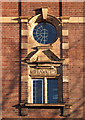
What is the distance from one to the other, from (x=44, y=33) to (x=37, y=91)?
3162 millimetres

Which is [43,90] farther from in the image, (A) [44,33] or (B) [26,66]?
(A) [44,33]

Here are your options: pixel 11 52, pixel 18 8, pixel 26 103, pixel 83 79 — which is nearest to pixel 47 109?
pixel 26 103

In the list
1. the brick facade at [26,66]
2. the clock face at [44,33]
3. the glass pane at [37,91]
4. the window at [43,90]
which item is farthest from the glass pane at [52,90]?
the clock face at [44,33]

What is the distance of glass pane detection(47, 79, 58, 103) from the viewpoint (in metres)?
15.2

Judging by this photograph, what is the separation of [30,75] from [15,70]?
836 mm

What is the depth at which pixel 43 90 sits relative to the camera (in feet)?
49.9

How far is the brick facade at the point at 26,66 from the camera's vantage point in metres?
14.9

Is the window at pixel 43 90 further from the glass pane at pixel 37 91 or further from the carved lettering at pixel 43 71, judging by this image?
the carved lettering at pixel 43 71

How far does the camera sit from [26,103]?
1479cm

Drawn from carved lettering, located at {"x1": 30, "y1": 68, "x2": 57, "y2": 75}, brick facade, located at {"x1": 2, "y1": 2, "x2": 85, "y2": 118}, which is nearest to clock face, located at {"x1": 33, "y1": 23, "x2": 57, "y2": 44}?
brick facade, located at {"x1": 2, "y1": 2, "x2": 85, "y2": 118}

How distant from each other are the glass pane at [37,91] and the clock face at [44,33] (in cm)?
223

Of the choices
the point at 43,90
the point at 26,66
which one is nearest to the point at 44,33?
the point at 26,66

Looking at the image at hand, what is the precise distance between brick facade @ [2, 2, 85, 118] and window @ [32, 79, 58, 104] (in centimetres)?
52

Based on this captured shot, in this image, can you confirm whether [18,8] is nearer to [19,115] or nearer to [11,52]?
[11,52]
